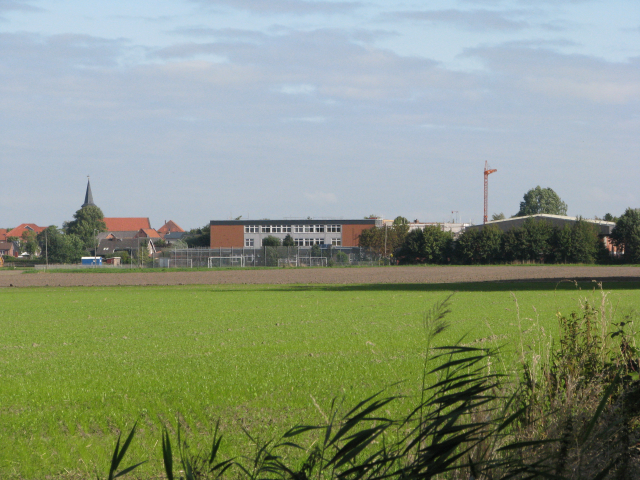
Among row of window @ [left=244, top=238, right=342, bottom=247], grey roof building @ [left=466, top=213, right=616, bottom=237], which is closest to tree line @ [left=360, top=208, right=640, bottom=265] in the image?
grey roof building @ [left=466, top=213, right=616, bottom=237]

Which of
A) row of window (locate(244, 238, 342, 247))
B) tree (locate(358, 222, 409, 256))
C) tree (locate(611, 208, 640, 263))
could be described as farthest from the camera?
row of window (locate(244, 238, 342, 247))

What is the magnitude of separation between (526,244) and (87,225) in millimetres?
111057

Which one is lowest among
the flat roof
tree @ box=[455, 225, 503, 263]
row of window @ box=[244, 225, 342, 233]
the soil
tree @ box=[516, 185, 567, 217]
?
the soil

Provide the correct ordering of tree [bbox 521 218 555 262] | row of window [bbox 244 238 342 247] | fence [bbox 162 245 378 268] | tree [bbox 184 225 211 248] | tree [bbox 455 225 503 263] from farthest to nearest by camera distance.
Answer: tree [bbox 184 225 211 248]
row of window [bbox 244 238 342 247]
tree [bbox 455 225 503 263]
tree [bbox 521 218 555 262]
fence [bbox 162 245 378 268]

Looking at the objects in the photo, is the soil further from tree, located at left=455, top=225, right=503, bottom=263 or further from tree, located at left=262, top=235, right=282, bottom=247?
tree, located at left=262, top=235, right=282, bottom=247

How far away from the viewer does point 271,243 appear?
123m

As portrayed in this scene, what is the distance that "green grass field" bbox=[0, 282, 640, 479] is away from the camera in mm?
7977

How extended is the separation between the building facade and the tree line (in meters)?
25.1

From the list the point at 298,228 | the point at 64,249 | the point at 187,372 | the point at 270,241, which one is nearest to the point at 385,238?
Answer: the point at 270,241

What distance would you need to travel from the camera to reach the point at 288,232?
135750 millimetres

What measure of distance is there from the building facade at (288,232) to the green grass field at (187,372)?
108 metres

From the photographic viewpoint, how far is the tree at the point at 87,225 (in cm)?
16425

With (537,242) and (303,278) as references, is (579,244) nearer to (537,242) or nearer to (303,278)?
(537,242)

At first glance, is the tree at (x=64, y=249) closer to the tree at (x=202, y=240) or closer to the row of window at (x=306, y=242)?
the tree at (x=202, y=240)
